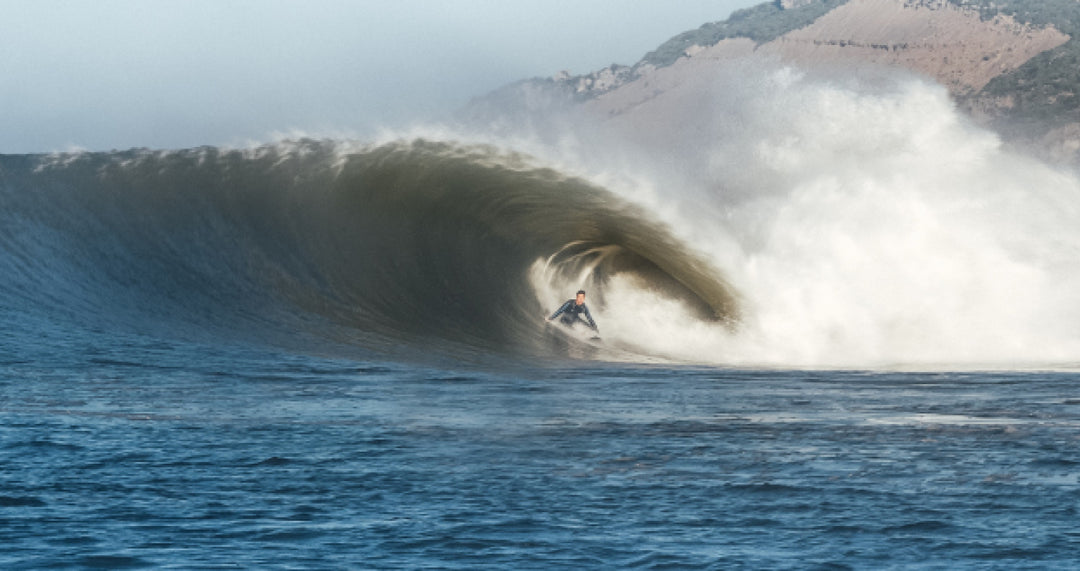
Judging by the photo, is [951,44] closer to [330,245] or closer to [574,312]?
[574,312]

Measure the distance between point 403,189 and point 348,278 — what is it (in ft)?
8.43

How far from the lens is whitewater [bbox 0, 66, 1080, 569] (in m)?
5.50

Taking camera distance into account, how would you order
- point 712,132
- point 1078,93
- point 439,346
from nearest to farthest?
point 439,346, point 712,132, point 1078,93

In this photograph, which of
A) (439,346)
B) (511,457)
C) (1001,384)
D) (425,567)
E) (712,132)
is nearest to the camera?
(425,567)

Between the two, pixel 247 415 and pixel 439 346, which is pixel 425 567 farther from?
pixel 439 346

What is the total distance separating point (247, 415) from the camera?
8.65 metres

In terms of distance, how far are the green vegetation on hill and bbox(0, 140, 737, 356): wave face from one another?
150177 mm

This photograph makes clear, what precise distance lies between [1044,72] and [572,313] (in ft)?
564

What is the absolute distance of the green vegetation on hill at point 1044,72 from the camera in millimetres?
160250

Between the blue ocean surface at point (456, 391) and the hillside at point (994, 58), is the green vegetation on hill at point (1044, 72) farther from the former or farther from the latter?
the blue ocean surface at point (456, 391)

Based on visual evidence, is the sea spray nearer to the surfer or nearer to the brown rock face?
the surfer

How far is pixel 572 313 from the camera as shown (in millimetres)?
16734

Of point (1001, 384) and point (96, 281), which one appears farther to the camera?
point (96, 281)

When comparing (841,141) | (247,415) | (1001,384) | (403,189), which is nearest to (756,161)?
(841,141)
